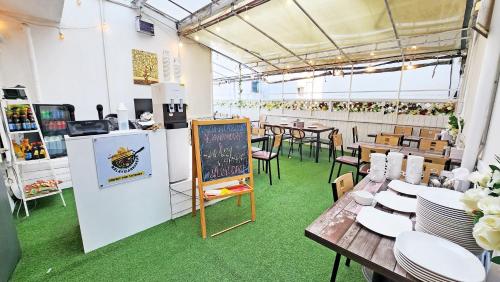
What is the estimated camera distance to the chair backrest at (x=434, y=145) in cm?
328

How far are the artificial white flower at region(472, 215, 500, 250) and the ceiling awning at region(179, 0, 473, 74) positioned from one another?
3.72m

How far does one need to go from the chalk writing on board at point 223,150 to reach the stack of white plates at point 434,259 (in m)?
1.66

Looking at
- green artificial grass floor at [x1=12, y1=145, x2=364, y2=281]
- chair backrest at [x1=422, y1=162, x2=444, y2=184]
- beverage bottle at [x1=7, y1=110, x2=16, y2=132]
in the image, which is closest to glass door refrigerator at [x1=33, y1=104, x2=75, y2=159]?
beverage bottle at [x1=7, y1=110, x2=16, y2=132]

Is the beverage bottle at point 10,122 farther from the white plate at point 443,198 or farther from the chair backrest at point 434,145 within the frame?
the chair backrest at point 434,145

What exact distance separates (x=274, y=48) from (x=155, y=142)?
4524 mm

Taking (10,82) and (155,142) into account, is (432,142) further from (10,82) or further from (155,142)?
(10,82)

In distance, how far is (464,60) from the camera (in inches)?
185

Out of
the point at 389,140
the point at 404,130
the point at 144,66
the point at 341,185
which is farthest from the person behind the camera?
the point at 404,130

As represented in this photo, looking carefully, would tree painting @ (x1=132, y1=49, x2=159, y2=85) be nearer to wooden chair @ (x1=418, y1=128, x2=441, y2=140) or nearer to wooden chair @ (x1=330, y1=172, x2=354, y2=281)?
wooden chair @ (x1=330, y1=172, x2=354, y2=281)

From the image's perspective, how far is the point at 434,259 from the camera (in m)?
0.84

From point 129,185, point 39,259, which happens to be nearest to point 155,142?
point 129,185

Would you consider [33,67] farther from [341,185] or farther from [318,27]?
[318,27]

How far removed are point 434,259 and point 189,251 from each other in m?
1.81

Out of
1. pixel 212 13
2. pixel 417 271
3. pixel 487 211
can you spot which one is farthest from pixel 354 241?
pixel 212 13
